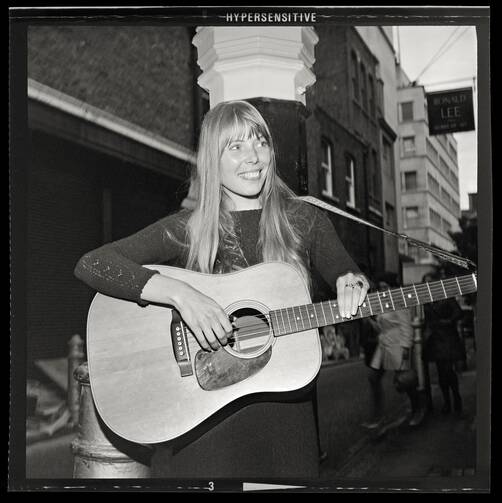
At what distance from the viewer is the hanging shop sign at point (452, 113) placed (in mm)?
2795

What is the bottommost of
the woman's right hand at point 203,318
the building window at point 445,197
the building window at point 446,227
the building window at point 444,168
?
the woman's right hand at point 203,318

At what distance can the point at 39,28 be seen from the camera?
2.75 meters

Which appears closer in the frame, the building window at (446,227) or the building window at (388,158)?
the building window at (446,227)

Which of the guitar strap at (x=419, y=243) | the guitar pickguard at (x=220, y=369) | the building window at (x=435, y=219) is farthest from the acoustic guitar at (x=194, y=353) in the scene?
the building window at (x=435, y=219)

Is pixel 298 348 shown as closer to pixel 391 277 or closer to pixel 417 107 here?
pixel 391 277

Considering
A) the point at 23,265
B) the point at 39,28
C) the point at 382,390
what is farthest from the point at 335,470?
the point at 39,28

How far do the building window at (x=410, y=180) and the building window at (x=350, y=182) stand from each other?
0.25 m

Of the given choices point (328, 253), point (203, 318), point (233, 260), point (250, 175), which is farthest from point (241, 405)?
point (250, 175)

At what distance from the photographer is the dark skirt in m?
2.30

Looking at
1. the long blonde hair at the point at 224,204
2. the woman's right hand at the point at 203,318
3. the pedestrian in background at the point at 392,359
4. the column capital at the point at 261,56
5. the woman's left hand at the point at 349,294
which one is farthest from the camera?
the column capital at the point at 261,56

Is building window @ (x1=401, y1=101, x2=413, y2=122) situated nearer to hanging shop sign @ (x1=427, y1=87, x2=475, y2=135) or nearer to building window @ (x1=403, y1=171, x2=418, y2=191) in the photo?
hanging shop sign @ (x1=427, y1=87, x2=475, y2=135)

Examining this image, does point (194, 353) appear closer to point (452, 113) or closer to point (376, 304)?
point (376, 304)

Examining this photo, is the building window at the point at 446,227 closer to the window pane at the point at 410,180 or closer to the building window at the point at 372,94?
the window pane at the point at 410,180

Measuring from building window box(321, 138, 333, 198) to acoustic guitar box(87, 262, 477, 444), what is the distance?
0.54 m
